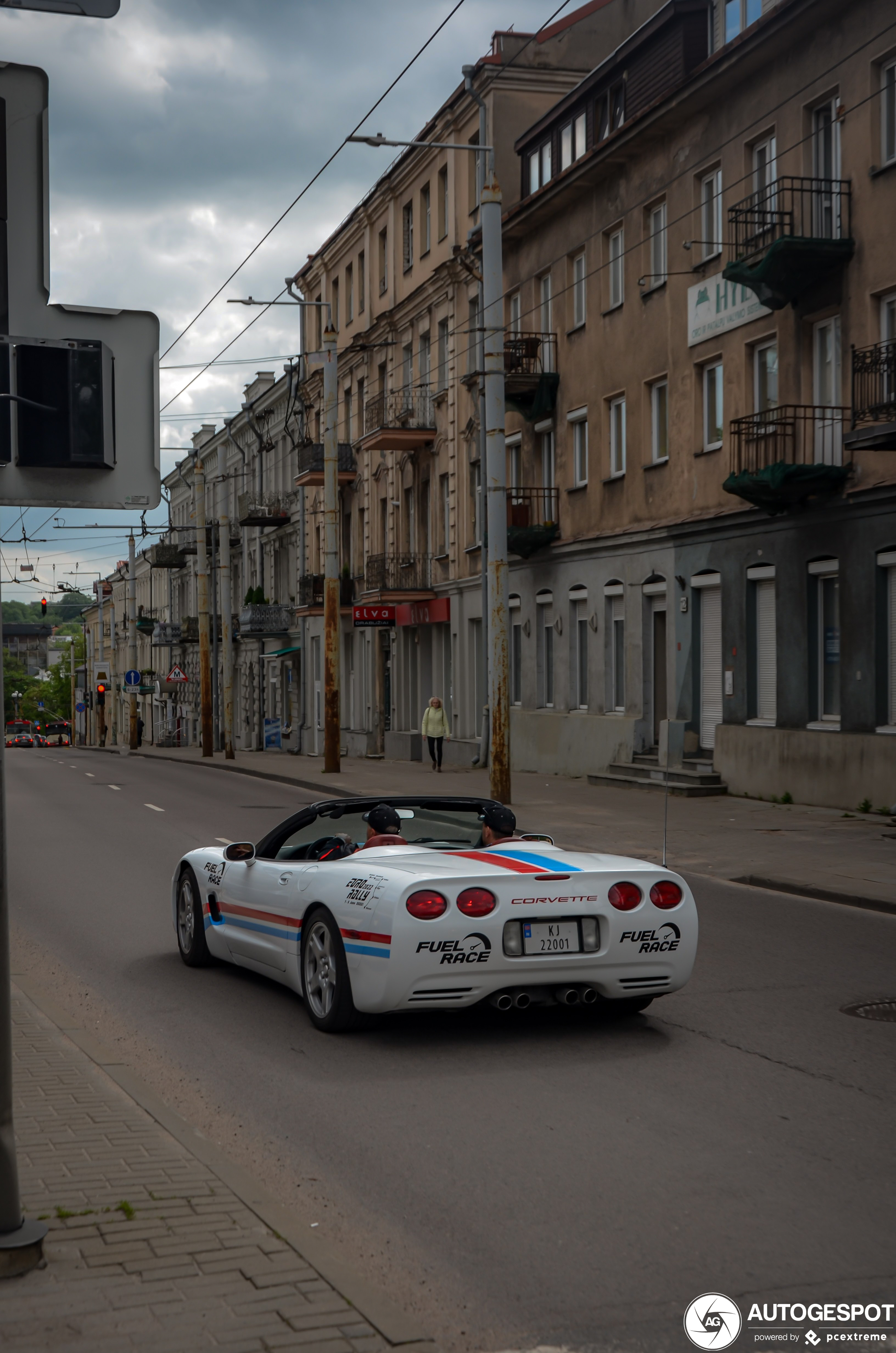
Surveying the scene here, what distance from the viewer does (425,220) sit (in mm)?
41062

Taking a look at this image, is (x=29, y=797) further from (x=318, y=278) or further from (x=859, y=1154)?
(x=318, y=278)

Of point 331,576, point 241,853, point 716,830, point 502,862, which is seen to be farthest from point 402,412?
point 502,862

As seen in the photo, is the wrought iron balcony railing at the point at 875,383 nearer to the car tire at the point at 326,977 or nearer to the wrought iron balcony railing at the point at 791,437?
the wrought iron balcony railing at the point at 791,437

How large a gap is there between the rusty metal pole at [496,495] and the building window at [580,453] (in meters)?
8.17

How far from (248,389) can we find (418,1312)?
204 feet

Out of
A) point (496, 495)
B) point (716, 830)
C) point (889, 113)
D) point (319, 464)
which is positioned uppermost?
point (889, 113)

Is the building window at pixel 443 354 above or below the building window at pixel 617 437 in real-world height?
above

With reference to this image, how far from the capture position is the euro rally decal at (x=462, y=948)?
23.0ft

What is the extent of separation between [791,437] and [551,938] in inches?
653

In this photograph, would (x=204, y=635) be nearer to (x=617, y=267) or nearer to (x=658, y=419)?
(x=617, y=267)

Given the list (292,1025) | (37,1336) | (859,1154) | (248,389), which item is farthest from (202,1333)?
(248,389)

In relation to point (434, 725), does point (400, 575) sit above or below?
above

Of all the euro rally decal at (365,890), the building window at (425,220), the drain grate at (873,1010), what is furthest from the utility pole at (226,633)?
the euro rally decal at (365,890)

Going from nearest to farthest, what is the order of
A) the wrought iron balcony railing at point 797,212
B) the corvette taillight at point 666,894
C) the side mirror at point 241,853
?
1. the corvette taillight at point 666,894
2. the side mirror at point 241,853
3. the wrought iron balcony railing at point 797,212
